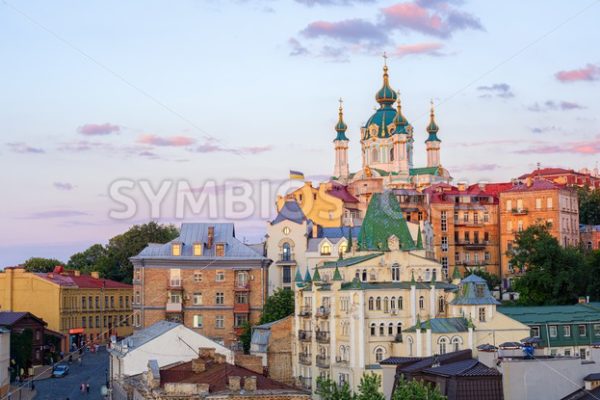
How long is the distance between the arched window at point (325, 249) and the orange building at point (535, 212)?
19.4m

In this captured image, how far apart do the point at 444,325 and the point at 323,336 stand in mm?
8587

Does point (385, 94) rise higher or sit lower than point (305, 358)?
higher

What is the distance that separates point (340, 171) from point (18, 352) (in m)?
71.0

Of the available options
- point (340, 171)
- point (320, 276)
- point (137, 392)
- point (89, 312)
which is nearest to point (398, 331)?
point (320, 276)

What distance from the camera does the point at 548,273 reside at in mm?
83875

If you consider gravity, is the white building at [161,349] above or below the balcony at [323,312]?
below

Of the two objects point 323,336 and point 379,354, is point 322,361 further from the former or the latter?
point 379,354

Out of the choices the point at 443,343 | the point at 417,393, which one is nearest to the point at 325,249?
the point at 443,343

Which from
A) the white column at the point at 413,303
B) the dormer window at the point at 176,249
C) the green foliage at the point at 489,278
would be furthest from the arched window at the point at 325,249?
the white column at the point at 413,303

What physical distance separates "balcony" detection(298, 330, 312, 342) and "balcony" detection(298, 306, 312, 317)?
3.83 ft

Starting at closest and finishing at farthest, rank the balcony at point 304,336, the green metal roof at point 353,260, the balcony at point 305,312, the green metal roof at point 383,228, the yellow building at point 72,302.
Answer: the green metal roof at point 353,260 < the green metal roof at point 383,228 < the balcony at point 304,336 < the balcony at point 305,312 < the yellow building at point 72,302

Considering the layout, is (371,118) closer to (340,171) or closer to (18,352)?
(340,171)

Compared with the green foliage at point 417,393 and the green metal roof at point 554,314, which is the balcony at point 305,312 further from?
the green foliage at point 417,393

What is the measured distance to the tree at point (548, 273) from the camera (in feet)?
272
